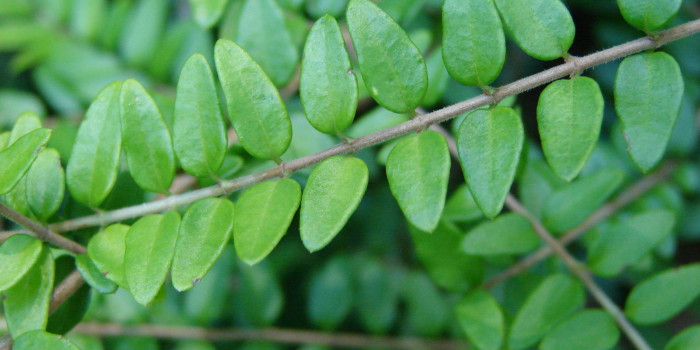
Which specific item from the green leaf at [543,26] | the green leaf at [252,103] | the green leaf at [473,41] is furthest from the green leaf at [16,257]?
the green leaf at [543,26]

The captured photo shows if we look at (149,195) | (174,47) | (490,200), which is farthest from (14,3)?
(490,200)

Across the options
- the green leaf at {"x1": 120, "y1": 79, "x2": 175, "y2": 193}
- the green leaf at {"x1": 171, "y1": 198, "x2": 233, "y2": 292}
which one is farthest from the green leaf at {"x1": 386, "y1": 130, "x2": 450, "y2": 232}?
the green leaf at {"x1": 120, "y1": 79, "x2": 175, "y2": 193}

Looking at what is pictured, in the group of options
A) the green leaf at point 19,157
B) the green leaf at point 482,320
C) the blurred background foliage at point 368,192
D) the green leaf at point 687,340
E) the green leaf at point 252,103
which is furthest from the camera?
the blurred background foliage at point 368,192

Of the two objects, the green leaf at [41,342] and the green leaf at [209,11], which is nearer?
the green leaf at [41,342]

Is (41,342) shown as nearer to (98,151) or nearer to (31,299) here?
(31,299)

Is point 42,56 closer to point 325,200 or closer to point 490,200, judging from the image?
point 325,200

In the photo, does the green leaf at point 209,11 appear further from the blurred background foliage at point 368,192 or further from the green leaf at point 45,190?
the green leaf at point 45,190
